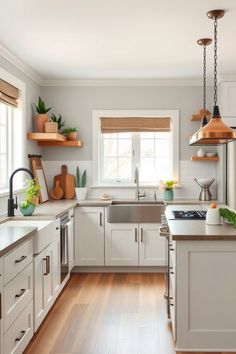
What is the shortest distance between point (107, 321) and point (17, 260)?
127 cm

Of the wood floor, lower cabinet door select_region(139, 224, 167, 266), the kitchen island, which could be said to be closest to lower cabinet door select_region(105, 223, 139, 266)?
lower cabinet door select_region(139, 224, 167, 266)

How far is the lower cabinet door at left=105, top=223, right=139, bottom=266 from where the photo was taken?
526 cm

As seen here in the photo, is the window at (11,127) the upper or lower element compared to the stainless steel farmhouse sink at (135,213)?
upper

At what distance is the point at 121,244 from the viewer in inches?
208

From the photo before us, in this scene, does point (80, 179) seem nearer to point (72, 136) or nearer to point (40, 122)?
point (72, 136)

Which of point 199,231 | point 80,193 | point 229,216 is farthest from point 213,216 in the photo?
point 80,193

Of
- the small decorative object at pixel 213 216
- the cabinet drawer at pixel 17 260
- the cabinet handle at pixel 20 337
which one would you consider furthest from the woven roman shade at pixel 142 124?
the cabinet handle at pixel 20 337

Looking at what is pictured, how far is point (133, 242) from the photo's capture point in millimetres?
5262

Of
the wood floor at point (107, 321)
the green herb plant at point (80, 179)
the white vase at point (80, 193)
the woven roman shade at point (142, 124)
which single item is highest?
the woven roman shade at point (142, 124)

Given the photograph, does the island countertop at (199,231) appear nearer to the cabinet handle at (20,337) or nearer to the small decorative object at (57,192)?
the cabinet handle at (20,337)

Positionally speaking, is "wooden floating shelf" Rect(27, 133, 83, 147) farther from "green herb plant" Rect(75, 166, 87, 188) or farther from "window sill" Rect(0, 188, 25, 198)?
"window sill" Rect(0, 188, 25, 198)

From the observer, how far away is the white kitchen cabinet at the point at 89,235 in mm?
5266

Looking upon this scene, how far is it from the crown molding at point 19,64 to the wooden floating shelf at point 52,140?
75cm

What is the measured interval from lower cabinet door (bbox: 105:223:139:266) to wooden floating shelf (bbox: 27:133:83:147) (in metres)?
1.18
